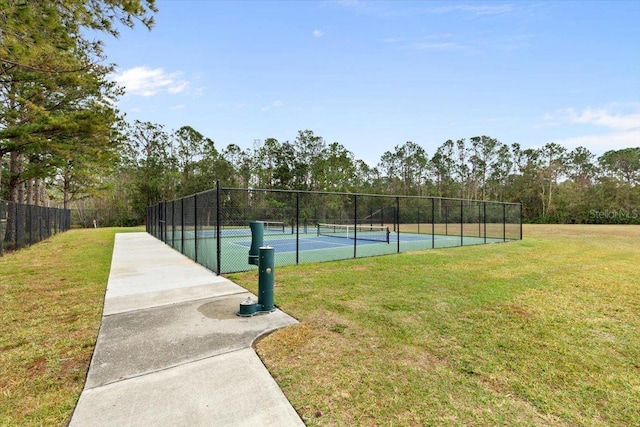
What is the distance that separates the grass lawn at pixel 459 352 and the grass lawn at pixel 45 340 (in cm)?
151

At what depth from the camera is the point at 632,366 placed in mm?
2660

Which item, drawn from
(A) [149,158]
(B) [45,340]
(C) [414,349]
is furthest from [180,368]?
(A) [149,158]

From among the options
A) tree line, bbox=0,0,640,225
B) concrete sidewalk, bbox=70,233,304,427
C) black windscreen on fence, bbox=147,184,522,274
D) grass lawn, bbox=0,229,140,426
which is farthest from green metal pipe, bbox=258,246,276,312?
tree line, bbox=0,0,640,225

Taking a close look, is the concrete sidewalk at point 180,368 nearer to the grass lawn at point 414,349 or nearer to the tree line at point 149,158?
the grass lawn at point 414,349

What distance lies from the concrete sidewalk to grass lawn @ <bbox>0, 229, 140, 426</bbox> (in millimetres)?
125

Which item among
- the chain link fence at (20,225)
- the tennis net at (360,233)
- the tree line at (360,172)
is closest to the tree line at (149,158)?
the tree line at (360,172)

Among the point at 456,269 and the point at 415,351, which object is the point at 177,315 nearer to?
the point at 415,351

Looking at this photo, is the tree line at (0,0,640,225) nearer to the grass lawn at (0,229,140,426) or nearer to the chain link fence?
the chain link fence

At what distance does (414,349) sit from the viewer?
2938 millimetres

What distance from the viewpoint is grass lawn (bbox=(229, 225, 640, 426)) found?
204cm

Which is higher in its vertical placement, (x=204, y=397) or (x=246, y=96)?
(x=246, y=96)

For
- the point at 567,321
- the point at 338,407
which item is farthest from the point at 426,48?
the point at 338,407

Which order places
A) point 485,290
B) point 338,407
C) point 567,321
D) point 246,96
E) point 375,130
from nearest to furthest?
point 338,407 < point 567,321 < point 485,290 < point 246,96 < point 375,130

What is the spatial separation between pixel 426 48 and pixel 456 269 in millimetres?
9243
